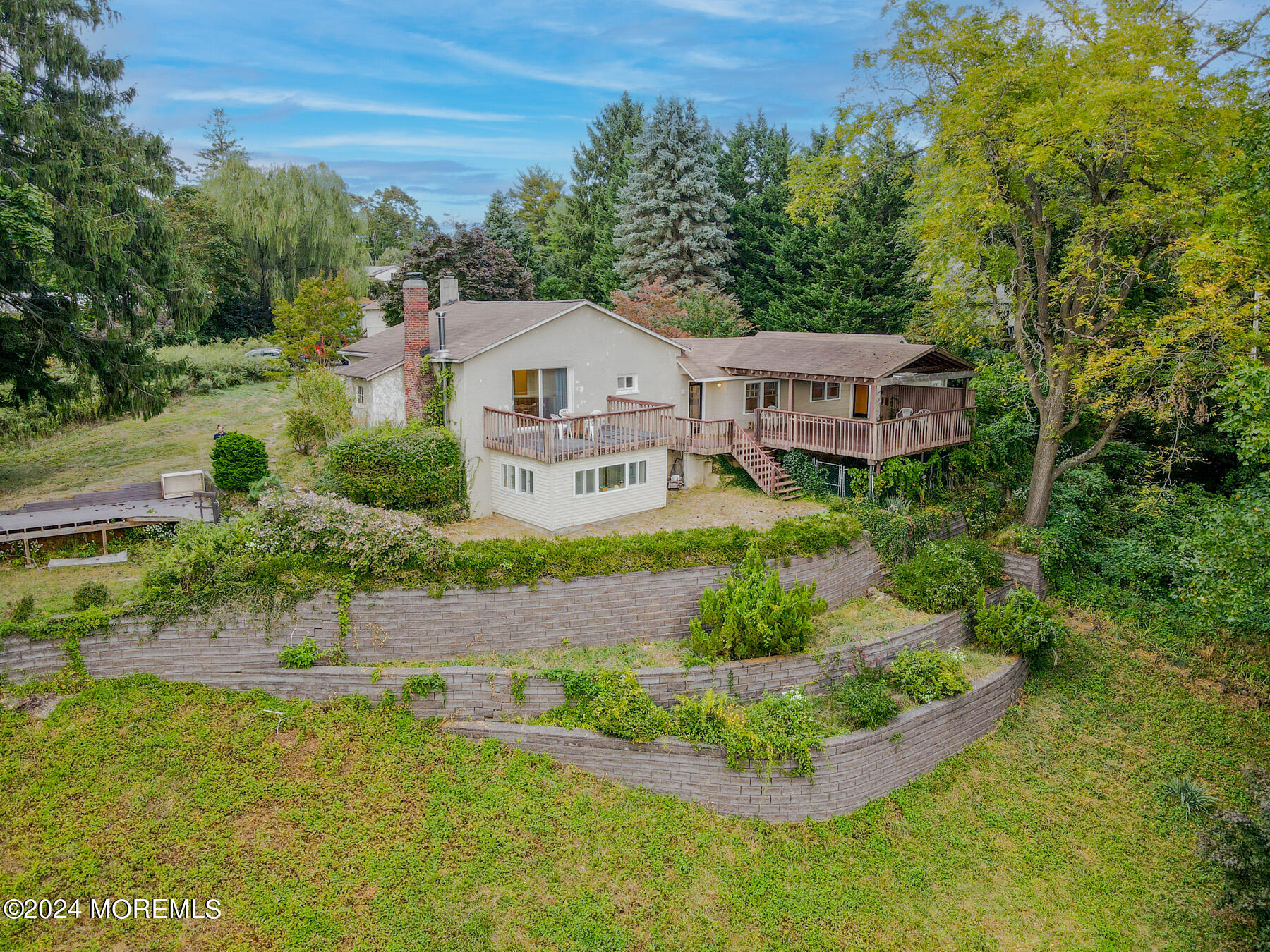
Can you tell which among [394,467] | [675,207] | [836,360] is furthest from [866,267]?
[394,467]

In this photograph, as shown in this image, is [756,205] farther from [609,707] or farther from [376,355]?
[609,707]

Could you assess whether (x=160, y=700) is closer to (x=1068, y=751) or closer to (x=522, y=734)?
(x=522, y=734)

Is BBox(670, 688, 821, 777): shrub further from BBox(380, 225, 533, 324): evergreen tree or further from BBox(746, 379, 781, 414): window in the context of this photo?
BBox(380, 225, 533, 324): evergreen tree

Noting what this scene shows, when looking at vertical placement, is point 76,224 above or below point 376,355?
above

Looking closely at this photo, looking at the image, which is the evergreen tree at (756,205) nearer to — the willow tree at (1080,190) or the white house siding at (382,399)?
the willow tree at (1080,190)

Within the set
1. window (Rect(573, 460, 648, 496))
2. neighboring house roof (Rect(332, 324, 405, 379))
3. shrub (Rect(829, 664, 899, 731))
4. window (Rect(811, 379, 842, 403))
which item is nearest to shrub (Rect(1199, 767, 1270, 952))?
shrub (Rect(829, 664, 899, 731))
